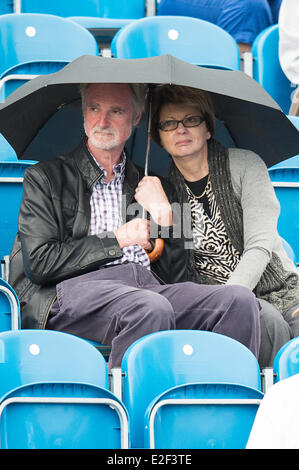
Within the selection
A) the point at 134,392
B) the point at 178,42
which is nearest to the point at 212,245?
the point at 134,392

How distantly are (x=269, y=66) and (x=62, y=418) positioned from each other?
117 inches

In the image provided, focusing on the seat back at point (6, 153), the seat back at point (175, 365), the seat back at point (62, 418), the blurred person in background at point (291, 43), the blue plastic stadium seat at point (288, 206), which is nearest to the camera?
the seat back at point (62, 418)

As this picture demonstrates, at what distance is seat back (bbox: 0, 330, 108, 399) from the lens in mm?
2592

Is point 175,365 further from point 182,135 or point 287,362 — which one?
point 182,135

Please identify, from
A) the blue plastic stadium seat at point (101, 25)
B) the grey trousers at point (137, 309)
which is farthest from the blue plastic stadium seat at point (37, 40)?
the grey trousers at point (137, 309)

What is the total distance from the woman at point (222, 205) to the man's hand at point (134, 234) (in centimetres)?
20

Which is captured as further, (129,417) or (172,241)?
(172,241)

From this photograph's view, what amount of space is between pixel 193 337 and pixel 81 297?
49 cm

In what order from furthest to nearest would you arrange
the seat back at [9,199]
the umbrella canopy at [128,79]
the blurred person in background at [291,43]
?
1. the blurred person in background at [291,43]
2. the seat back at [9,199]
3. the umbrella canopy at [128,79]

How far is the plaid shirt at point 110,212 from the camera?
3.35 metres

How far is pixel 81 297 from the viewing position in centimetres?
311

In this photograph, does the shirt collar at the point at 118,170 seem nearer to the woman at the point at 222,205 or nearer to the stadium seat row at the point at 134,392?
the woman at the point at 222,205
